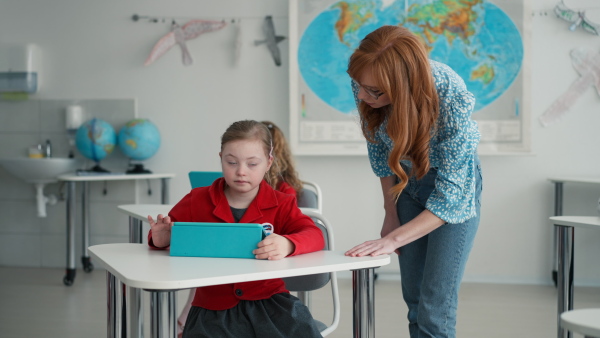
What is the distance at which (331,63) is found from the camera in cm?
430

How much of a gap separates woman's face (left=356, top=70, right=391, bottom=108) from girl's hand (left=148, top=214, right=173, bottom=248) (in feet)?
1.91

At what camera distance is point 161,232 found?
169 centimetres

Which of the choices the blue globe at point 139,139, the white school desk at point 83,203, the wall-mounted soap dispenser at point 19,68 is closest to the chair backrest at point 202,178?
the white school desk at point 83,203

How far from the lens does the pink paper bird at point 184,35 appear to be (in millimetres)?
4461

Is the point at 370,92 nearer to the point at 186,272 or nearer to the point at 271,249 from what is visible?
the point at 271,249

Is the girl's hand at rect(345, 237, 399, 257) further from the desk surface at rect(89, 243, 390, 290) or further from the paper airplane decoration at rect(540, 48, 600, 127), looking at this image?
the paper airplane decoration at rect(540, 48, 600, 127)

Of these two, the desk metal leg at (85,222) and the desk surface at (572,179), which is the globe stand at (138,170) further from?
the desk surface at (572,179)

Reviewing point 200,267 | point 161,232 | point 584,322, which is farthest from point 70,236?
point 584,322

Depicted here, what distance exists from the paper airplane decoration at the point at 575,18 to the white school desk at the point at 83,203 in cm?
269

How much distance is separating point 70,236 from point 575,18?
134 inches

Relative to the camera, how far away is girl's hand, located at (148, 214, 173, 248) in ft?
5.52

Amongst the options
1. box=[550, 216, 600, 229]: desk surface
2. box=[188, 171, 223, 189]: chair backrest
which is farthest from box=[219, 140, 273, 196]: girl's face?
box=[550, 216, 600, 229]: desk surface

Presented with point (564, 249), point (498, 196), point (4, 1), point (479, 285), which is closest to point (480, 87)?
point (498, 196)

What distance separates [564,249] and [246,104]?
260cm
